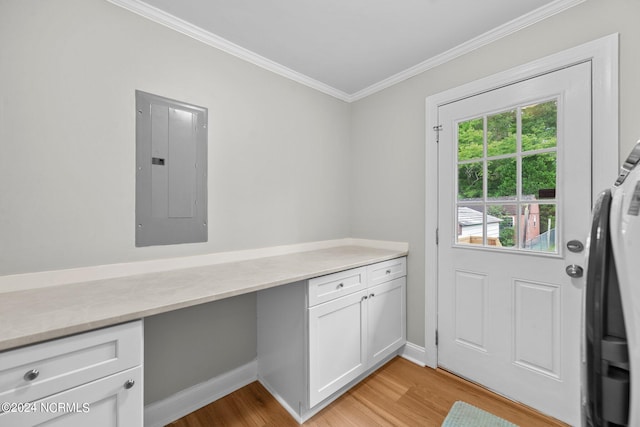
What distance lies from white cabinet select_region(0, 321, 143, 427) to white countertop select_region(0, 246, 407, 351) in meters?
0.05

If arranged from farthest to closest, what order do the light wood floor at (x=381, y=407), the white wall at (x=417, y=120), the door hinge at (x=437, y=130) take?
the door hinge at (x=437, y=130) < the light wood floor at (x=381, y=407) < the white wall at (x=417, y=120)

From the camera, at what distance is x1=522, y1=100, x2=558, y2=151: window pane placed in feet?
5.06

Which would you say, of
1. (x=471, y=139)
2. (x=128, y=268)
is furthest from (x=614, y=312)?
(x=128, y=268)

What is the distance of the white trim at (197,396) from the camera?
4.95 feet

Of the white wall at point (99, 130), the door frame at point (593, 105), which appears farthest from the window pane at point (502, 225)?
the white wall at point (99, 130)

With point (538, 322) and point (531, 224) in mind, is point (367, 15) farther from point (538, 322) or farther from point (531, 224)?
point (538, 322)

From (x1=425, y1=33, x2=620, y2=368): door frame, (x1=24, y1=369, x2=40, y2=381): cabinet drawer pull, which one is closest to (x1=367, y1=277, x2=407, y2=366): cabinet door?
(x1=425, y1=33, x2=620, y2=368): door frame

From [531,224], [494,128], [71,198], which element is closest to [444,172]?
[494,128]

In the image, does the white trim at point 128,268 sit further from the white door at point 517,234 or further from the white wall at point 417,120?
the white door at point 517,234

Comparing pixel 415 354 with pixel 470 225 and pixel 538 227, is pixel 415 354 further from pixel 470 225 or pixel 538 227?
pixel 538 227

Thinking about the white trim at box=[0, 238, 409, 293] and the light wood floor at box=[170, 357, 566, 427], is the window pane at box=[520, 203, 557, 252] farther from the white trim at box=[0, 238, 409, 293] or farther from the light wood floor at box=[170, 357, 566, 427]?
the light wood floor at box=[170, 357, 566, 427]

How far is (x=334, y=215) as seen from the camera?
2.60m

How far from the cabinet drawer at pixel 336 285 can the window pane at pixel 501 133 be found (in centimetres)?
119

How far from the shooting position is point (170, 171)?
1.60 meters
